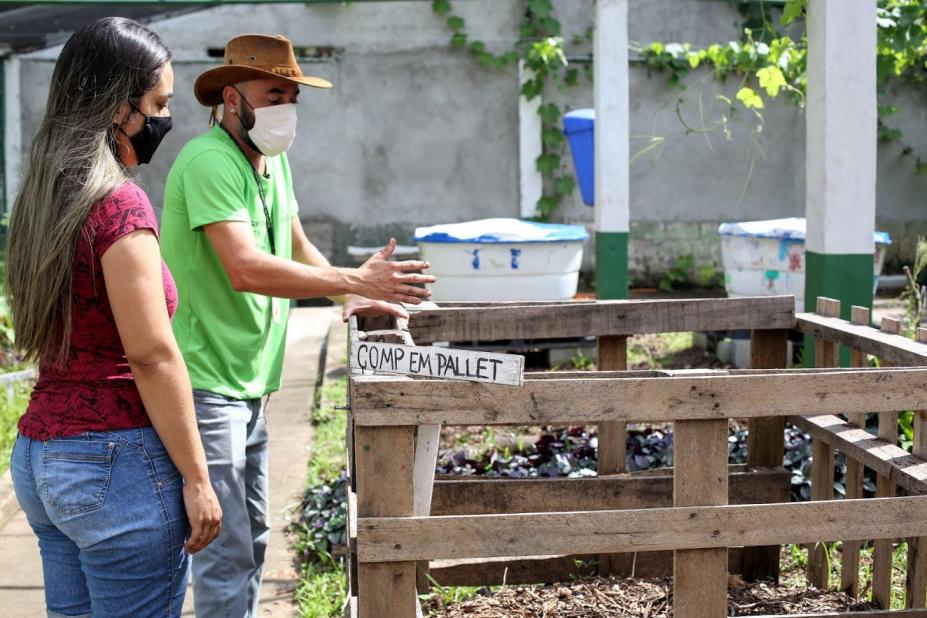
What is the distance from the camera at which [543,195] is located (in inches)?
480

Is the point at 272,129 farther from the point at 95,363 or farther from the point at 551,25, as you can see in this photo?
the point at 551,25

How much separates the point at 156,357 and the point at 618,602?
197cm

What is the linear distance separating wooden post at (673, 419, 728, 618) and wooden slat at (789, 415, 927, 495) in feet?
2.54

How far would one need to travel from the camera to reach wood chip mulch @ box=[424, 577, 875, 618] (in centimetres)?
340

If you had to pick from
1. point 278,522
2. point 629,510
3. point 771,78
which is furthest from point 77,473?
point 771,78

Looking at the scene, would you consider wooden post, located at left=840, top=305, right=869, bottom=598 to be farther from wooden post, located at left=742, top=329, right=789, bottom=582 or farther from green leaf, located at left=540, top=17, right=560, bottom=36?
green leaf, located at left=540, top=17, right=560, bottom=36

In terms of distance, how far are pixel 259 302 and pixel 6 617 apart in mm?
1846

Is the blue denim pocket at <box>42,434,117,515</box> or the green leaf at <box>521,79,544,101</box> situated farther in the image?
the green leaf at <box>521,79,544,101</box>

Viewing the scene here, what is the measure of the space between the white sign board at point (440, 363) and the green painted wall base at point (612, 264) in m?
5.88

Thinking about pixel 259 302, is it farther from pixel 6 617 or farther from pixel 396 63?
pixel 396 63

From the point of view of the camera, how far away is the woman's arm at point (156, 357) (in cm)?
207

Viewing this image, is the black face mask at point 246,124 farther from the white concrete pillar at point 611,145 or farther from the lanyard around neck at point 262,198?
the white concrete pillar at point 611,145


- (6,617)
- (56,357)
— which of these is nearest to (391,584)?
(56,357)

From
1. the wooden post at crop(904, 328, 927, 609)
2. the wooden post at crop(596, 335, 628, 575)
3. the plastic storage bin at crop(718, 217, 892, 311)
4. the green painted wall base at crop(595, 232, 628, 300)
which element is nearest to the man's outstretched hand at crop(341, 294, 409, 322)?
the wooden post at crop(596, 335, 628, 575)
